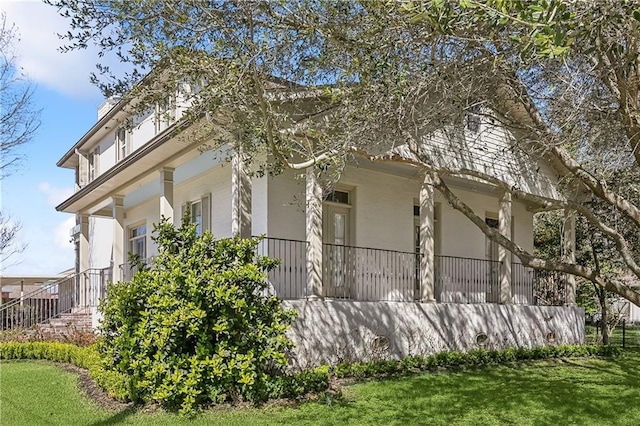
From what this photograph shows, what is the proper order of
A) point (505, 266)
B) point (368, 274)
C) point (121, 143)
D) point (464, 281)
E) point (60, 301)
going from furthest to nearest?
point (121, 143) → point (60, 301) → point (464, 281) → point (505, 266) → point (368, 274)

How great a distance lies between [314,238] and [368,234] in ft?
9.97

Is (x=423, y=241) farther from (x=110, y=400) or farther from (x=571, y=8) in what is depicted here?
(x=571, y=8)

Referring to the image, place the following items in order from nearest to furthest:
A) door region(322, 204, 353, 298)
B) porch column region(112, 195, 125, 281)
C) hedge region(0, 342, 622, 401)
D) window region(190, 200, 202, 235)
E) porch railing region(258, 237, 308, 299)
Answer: hedge region(0, 342, 622, 401) < porch railing region(258, 237, 308, 299) < door region(322, 204, 353, 298) < window region(190, 200, 202, 235) < porch column region(112, 195, 125, 281)

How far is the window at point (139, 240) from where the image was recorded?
18219 mm

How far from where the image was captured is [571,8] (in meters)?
4.72

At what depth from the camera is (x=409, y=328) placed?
39.7 feet

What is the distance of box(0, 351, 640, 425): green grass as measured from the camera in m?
7.62

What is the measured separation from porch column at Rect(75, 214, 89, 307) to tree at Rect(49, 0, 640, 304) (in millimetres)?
11881

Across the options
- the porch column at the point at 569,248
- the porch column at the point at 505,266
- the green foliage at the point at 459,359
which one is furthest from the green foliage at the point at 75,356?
the porch column at the point at 569,248

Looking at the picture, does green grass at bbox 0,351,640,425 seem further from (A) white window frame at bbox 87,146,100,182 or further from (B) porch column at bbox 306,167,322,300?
(A) white window frame at bbox 87,146,100,182

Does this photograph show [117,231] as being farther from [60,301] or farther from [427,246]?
[427,246]

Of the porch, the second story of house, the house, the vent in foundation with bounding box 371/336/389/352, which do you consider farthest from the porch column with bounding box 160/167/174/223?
the vent in foundation with bounding box 371/336/389/352

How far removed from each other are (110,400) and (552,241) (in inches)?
717

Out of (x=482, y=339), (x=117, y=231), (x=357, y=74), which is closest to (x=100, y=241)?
(x=117, y=231)
